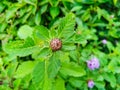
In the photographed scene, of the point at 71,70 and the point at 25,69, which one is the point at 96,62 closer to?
the point at 71,70

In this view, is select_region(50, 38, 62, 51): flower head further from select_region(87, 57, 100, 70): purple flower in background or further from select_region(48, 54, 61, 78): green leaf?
select_region(87, 57, 100, 70): purple flower in background

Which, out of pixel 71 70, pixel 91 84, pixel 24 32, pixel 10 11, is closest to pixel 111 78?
pixel 91 84

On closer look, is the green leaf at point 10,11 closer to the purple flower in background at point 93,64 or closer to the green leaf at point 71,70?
the purple flower in background at point 93,64

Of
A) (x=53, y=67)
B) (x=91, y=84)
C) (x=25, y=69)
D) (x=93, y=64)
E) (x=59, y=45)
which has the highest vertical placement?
(x=59, y=45)

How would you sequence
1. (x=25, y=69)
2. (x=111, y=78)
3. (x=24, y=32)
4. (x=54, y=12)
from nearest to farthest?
(x=25, y=69), (x=24, y=32), (x=111, y=78), (x=54, y=12)

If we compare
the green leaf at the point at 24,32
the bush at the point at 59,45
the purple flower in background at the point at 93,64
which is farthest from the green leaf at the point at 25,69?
the purple flower in background at the point at 93,64

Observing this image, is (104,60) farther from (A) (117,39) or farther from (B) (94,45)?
(A) (117,39)

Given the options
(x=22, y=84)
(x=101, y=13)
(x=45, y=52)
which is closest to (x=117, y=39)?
(x=101, y=13)
